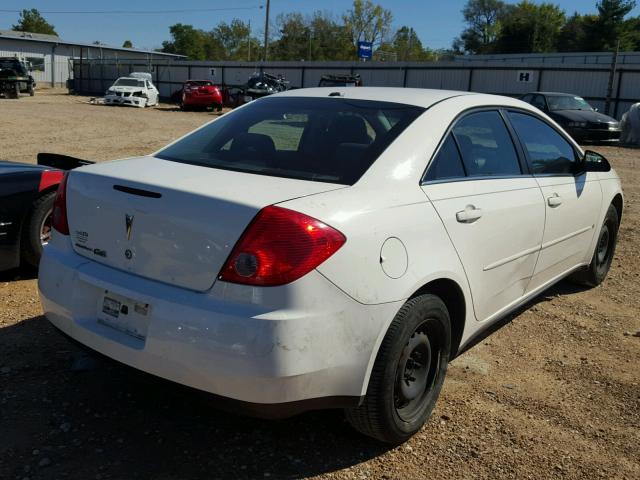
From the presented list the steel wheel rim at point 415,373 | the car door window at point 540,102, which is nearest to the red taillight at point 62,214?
the steel wheel rim at point 415,373

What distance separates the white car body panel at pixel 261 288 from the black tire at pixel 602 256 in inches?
91.9

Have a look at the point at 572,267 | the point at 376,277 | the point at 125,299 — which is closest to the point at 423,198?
the point at 376,277

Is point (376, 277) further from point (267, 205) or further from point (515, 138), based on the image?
point (515, 138)

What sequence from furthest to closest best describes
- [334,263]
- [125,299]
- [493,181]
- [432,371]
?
[493,181] < [432,371] < [125,299] < [334,263]

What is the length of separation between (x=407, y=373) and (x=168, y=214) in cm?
131

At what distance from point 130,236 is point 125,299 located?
0.86ft

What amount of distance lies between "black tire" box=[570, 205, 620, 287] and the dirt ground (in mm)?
872

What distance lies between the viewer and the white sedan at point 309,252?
2.31 meters

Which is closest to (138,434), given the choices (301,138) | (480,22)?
(301,138)

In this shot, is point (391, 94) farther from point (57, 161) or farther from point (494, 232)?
point (57, 161)

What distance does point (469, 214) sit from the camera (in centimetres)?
305

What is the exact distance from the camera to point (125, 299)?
8.31ft

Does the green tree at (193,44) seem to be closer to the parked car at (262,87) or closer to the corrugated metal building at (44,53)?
the corrugated metal building at (44,53)

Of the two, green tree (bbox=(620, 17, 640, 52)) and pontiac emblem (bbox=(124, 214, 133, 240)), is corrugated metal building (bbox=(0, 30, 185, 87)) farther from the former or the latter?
pontiac emblem (bbox=(124, 214, 133, 240))
